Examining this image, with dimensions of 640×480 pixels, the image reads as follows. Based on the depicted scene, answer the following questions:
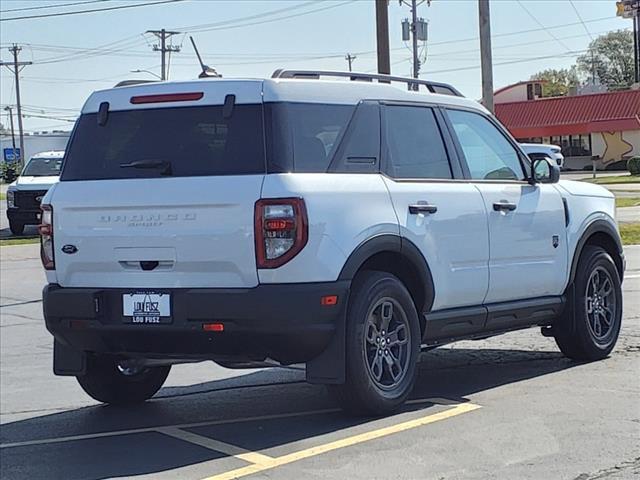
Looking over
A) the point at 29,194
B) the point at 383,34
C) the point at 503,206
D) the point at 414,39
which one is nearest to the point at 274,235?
the point at 503,206

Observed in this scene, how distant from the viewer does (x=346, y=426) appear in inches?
257

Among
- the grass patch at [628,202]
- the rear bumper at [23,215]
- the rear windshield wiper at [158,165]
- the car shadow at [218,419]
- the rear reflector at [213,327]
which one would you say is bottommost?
the car shadow at [218,419]

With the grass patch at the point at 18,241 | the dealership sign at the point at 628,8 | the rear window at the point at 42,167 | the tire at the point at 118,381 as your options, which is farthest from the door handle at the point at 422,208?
the rear window at the point at 42,167

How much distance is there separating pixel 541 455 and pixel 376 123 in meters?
2.37

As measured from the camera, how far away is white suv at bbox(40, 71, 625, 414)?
6188 mm

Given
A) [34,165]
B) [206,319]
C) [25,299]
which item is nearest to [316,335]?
[206,319]

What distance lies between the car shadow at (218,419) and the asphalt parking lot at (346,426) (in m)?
0.01

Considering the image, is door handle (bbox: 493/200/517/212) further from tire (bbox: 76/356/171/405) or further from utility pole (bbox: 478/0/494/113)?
utility pole (bbox: 478/0/494/113)

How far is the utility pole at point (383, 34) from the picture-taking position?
19.9m

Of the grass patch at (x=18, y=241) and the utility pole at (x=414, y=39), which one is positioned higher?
the utility pole at (x=414, y=39)

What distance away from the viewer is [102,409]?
25.0 ft

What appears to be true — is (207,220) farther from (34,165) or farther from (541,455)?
(34,165)

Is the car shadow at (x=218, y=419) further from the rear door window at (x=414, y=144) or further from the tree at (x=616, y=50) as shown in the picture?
the tree at (x=616, y=50)

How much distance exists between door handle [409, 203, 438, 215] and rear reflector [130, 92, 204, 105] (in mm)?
1485
